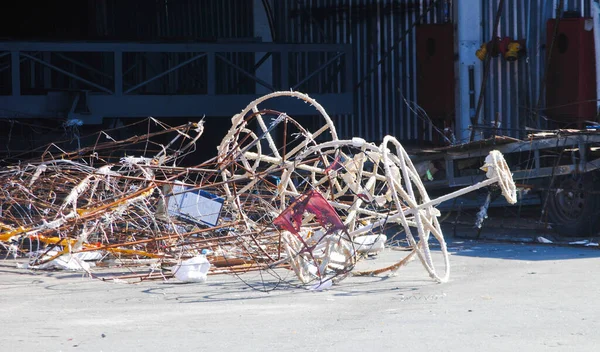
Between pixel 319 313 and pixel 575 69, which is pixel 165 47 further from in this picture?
pixel 319 313

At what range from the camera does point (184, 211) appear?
1068cm

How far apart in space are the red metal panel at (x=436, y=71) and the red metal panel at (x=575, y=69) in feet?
7.33

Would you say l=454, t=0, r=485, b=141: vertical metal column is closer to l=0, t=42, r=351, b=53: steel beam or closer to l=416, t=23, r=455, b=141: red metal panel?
l=416, t=23, r=455, b=141: red metal panel

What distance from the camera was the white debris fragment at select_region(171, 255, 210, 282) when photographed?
30.7ft

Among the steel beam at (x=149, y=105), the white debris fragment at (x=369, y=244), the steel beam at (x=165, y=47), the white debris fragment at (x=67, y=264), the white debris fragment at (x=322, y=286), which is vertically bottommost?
the white debris fragment at (x=322, y=286)

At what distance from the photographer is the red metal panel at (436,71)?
17.7 meters

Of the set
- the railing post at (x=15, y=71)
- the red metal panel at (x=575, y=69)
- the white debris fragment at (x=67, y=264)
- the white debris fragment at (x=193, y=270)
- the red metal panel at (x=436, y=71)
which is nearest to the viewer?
the white debris fragment at (x=193, y=270)

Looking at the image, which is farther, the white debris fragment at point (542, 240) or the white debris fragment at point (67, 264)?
the white debris fragment at point (542, 240)

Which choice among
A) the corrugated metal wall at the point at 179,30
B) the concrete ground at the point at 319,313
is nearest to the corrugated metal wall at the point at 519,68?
the corrugated metal wall at the point at 179,30

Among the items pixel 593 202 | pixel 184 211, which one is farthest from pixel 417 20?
pixel 184 211

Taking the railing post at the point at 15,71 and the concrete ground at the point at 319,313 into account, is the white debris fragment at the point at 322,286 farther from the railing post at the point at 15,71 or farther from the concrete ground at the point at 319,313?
the railing post at the point at 15,71

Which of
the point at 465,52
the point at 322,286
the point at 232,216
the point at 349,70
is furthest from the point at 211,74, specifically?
the point at 322,286

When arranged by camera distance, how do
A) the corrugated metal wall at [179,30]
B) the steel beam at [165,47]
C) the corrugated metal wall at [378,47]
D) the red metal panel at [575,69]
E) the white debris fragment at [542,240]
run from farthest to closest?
the corrugated metal wall at [179,30]
the corrugated metal wall at [378,47]
the steel beam at [165,47]
the red metal panel at [575,69]
the white debris fragment at [542,240]

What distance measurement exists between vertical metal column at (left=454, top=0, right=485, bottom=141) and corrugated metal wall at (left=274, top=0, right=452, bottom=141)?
167cm
